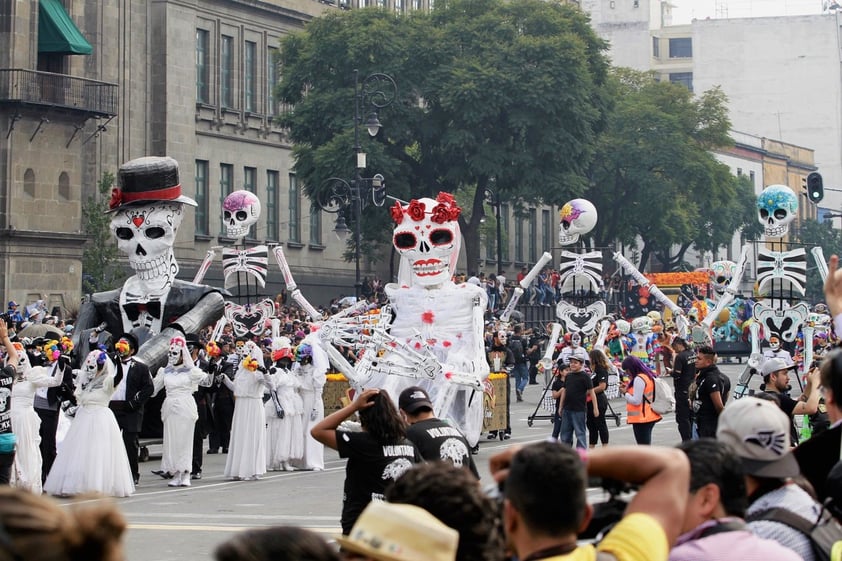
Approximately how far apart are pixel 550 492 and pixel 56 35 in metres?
43.0

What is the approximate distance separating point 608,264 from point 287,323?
4559 centimetres

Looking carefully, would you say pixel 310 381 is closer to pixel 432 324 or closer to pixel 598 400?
pixel 432 324

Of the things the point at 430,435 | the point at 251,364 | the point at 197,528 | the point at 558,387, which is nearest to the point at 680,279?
the point at 558,387

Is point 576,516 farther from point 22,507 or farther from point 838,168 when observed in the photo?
point 838,168

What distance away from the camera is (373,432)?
30.1 ft

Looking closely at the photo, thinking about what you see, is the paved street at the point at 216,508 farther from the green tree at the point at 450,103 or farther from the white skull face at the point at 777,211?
the green tree at the point at 450,103

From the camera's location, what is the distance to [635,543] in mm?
4684

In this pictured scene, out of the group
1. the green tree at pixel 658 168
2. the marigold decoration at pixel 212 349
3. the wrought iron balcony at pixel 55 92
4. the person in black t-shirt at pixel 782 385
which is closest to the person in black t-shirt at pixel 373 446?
the person in black t-shirt at pixel 782 385

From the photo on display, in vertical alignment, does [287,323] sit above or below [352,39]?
below

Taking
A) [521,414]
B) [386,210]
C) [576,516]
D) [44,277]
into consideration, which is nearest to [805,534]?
[576,516]

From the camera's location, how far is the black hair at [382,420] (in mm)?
9109

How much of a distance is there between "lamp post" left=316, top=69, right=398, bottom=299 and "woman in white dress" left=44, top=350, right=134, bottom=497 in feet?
63.3

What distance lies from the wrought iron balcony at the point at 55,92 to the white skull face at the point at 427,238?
2524 cm

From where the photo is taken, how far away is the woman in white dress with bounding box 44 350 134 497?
18.6 m
